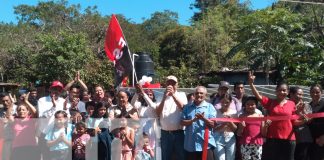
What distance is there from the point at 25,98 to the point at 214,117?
274 centimetres

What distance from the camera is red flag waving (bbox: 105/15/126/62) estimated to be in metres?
9.78

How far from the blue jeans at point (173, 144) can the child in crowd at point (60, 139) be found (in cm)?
131

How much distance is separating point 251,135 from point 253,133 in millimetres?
40

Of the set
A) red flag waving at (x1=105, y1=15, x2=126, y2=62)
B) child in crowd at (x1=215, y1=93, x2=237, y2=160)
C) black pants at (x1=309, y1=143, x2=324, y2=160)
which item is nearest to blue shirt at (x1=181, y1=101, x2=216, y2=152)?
child in crowd at (x1=215, y1=93, x2=237, y2=160)

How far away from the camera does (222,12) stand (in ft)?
150

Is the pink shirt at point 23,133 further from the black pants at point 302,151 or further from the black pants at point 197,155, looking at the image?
the black pants at point 302,151

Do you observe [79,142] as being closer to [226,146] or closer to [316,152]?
[226,146]

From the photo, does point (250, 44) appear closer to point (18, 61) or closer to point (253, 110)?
point (18, 61)

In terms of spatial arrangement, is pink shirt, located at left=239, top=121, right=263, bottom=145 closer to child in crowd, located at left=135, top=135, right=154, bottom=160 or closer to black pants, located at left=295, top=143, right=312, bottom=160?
black pants, located at left=295, top=143, right=312, bottom=160

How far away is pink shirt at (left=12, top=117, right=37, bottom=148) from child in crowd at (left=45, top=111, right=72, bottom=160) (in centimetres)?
25

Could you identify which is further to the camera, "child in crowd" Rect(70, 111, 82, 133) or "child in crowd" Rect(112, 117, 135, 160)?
"child in crowd" Rect(70, 111, 82, 133)

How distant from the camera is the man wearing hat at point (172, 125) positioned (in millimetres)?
6848

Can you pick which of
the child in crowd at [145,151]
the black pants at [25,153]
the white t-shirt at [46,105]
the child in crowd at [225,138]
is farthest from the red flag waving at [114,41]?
the child in crowd at [225,138]

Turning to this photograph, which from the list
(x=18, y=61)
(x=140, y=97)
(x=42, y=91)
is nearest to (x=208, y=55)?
(x=18, y=61)
